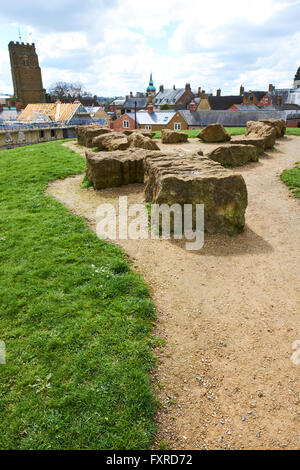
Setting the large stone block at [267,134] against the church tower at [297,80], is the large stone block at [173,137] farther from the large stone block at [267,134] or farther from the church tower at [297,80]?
the church tower at [297,80]

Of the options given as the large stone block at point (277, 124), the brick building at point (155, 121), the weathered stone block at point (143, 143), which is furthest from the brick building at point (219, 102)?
the weathered stone block at point (143, 143)

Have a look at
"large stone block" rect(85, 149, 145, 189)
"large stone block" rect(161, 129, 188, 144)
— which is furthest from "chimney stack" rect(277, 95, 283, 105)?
"large stone block" rect(85, 149, 145, 189)

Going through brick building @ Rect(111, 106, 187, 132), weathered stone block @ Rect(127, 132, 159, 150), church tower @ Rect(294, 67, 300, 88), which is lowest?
weathered stone block @ Rect(127, 132, 159, 150)

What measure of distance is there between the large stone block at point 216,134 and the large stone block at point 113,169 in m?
9.87

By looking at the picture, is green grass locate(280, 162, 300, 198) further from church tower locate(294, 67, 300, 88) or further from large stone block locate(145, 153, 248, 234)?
church tower locate(294, 67, 300, 88)

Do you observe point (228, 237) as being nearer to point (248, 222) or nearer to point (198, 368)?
point (248, 222)

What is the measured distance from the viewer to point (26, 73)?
7956cm

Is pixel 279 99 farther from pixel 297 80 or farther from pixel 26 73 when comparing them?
pixel 26 73

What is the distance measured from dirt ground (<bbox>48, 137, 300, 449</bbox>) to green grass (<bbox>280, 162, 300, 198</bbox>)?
2274 millimetres

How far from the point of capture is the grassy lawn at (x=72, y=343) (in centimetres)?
394

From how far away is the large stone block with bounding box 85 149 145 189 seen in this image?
11641 millimetres

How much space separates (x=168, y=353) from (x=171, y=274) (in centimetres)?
218

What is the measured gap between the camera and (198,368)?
480 centimetres
